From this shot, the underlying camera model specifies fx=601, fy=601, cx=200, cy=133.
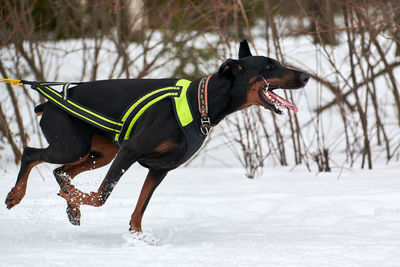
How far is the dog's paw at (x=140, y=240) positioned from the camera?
3.70m

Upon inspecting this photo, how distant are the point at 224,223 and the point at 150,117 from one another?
4.46ft

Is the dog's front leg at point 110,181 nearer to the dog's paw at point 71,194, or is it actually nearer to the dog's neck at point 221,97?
the dog's paw at point 71,194

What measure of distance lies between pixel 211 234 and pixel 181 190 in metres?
1.81

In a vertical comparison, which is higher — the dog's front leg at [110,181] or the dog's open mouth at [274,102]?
the dog's open mouth at [274,102]

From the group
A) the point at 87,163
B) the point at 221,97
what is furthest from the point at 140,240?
the point at 221,97

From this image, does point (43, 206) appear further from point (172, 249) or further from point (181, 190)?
point (172, 249)

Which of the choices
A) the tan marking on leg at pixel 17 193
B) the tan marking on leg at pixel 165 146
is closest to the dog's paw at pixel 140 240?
the tan marking on leg at pixel 165 146

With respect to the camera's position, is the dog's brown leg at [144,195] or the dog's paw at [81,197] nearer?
the dog's paw at [81,197]

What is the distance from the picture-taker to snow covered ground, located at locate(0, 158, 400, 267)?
332 centimetres

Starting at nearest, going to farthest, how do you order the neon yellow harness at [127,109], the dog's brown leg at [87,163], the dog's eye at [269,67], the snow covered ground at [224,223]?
the snow covered ground at [224,223] → the dog's eye at [269,67] → the neon yellow harness at [127,109] → the dog's brown leg at [87,163]

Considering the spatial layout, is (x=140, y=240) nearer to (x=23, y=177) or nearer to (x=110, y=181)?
(x=110, y=181)

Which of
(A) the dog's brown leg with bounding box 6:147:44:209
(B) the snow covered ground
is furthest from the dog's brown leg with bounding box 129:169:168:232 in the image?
(A) the dog's brown leg with bounding box 6:147:44:209

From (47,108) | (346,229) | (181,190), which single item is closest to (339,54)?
(181,190)

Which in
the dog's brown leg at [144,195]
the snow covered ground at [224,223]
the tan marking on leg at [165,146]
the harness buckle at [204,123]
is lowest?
the snow covered ground at [224,223]
